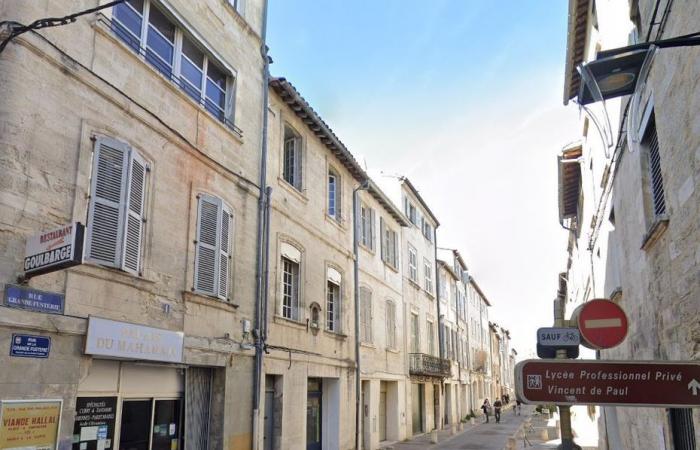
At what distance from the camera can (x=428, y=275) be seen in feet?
98.3

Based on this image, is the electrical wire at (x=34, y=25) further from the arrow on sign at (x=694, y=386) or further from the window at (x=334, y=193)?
the window at (x=334, y=193)

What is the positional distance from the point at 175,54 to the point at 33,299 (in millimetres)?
5168

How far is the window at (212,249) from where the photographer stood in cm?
1048

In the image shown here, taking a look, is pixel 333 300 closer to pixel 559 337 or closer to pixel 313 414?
pixel 313 414

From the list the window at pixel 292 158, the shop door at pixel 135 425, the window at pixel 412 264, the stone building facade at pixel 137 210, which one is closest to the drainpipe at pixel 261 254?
the stone building facade at pixel 137 210

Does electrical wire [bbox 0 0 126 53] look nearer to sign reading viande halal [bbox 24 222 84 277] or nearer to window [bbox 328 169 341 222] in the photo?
sign reading viande halal [bbox 24 222 84 277]

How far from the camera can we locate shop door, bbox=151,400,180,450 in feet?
30.8

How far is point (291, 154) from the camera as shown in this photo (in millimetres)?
15477

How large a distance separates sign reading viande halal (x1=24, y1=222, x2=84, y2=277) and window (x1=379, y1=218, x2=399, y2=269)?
15.7 metres

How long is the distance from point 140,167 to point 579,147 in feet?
40.2

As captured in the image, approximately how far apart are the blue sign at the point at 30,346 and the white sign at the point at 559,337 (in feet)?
18.7

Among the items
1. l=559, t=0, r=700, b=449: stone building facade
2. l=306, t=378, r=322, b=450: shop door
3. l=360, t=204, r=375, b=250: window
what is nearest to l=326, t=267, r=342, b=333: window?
l=306, t=378, r=322, b=450: shop door

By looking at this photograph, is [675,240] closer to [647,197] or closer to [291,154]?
[647,197]

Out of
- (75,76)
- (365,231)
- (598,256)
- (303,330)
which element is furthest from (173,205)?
(365,231)
